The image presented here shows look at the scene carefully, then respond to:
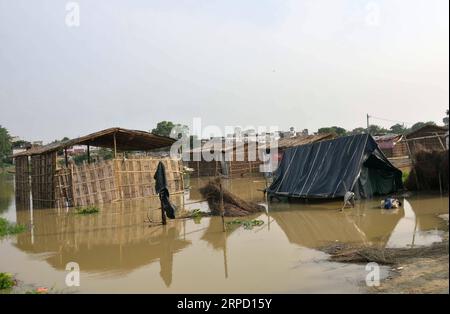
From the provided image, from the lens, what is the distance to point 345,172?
13.2m

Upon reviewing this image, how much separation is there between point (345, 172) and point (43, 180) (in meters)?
12.6

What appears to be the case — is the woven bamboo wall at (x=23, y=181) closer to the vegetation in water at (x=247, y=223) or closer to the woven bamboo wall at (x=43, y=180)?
the woven bamboo wall at (x=43, y=180)

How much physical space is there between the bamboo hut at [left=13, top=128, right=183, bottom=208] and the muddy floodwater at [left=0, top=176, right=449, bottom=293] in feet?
11.2

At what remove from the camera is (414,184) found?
45.6ft

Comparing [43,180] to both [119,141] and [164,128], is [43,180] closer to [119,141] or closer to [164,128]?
[119,141]

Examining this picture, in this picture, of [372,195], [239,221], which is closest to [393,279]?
[239,221]

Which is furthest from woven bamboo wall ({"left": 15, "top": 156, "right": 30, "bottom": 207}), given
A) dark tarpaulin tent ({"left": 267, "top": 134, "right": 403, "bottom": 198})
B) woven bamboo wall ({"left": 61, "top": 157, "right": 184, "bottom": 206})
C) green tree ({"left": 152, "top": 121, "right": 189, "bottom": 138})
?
green tree ({"left": 152, "top": 121, "right": 189, "bottom": 138})

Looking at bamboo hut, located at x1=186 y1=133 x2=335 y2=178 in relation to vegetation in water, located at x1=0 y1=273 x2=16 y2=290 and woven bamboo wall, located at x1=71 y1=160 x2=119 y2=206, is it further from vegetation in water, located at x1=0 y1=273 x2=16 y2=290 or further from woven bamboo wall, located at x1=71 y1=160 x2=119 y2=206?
vegetation in water, located at x1=0 y1=273 x2=16 y2=290

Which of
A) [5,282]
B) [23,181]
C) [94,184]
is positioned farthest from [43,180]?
[5,282]

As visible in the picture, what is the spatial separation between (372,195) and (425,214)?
3.52 meters

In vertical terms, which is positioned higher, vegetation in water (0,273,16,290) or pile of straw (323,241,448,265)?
pile of straw (323,241,448,265)

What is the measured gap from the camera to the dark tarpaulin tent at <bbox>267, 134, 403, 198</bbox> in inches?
516

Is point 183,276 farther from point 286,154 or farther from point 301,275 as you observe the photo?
point 286,154

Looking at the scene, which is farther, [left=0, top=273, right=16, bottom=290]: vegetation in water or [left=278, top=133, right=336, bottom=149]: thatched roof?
[left=278, top=133, right=336, bottom=149]: thatched roof
